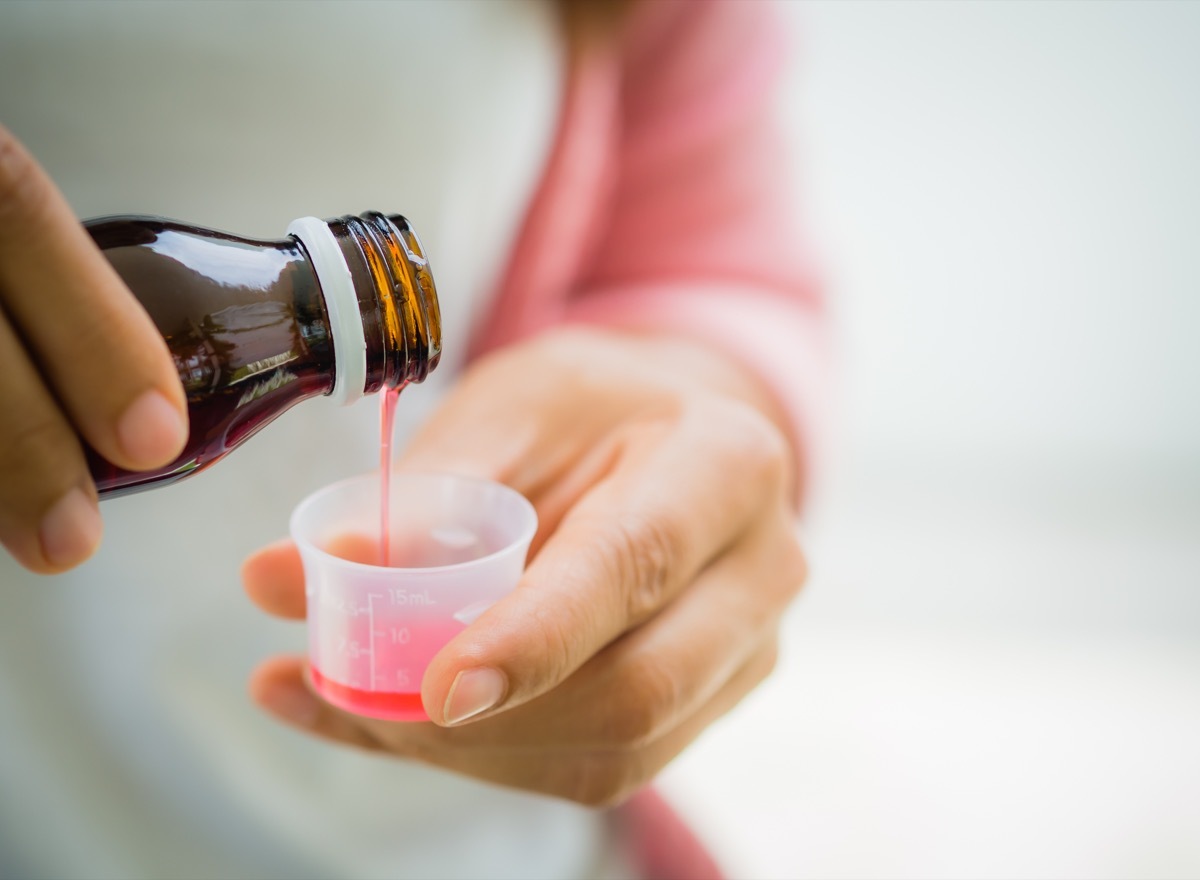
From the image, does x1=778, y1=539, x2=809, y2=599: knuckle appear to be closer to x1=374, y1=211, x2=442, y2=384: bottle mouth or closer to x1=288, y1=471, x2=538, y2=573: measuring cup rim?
x1=288, y1=471, x2=538, y2=573: measuring cup rim

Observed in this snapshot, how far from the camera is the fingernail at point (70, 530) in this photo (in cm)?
45

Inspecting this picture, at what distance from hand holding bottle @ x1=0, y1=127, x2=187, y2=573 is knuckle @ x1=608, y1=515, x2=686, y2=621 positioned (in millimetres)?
295

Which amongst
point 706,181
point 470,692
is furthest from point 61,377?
point 706,181

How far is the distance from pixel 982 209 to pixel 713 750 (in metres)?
1.05

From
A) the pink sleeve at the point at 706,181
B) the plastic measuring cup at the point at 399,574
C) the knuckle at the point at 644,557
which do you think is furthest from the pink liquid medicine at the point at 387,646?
the pink sleeve at the point at 706,181

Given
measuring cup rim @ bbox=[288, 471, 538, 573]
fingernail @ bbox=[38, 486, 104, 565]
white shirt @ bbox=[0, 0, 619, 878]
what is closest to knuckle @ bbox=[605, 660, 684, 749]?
measuring cup rim @ bbox=[288, 471, 538, 573]

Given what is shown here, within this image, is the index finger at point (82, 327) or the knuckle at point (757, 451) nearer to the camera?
the index finger at point (82, 327)

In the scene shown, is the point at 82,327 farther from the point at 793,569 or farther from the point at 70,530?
the point at 793,569

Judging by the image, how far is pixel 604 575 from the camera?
0.65 m

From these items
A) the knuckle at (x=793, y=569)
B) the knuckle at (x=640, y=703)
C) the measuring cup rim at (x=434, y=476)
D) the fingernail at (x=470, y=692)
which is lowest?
the knuckle at (x=640, y=703)

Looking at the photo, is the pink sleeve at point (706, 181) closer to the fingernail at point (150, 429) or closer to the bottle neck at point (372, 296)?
the bottle neck at point (372, 296)

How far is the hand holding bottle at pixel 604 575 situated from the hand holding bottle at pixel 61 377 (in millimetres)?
212

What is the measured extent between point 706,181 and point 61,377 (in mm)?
842

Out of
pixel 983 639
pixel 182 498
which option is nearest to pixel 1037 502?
pixel 983 639
